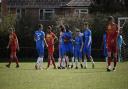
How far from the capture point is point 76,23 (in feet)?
172

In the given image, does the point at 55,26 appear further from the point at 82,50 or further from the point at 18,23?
the point at 82,50

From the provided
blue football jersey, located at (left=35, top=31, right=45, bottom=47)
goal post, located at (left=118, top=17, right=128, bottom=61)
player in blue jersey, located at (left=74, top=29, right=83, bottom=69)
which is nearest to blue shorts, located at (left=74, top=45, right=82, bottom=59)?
player in blue jersey, located at (left=74, top=29, right=83, bottom=69)

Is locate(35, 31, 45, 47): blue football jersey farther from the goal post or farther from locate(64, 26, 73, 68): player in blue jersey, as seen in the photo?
the goal post

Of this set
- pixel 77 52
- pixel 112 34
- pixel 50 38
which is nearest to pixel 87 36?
pixel 77 52

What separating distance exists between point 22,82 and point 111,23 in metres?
6.98

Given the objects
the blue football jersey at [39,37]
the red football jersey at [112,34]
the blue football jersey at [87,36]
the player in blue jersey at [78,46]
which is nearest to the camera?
the red football jersey at [112,34]

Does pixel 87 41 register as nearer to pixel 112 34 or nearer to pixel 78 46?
pixel 78 46

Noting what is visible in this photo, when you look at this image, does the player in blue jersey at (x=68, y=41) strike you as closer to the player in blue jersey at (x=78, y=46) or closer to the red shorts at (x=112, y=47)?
the player in blue jersey at (x=78, y=46)

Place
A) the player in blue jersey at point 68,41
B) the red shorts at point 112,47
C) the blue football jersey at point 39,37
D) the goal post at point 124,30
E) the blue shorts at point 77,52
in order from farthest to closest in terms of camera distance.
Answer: the goal post at point 124,30
the blue shorts at point 77,52
the player in blue jersey at point 68,41
the blue football jersey at point 39,37
the red shorts at point 112,47

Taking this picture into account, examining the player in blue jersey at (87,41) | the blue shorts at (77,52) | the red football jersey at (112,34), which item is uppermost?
the red football jersey at (112,34)

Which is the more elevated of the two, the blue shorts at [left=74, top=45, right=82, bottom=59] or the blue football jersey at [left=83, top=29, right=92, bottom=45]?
the blue football jersey at [left=83, top=29, right=92, bottom=45]

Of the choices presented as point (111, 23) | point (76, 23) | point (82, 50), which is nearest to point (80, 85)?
point (111, 23)

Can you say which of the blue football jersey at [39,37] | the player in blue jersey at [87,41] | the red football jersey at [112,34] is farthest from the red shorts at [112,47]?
the blue football jersey at [39,37]

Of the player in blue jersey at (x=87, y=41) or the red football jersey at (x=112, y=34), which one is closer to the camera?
the red football jersey at (x=112, y=34)
